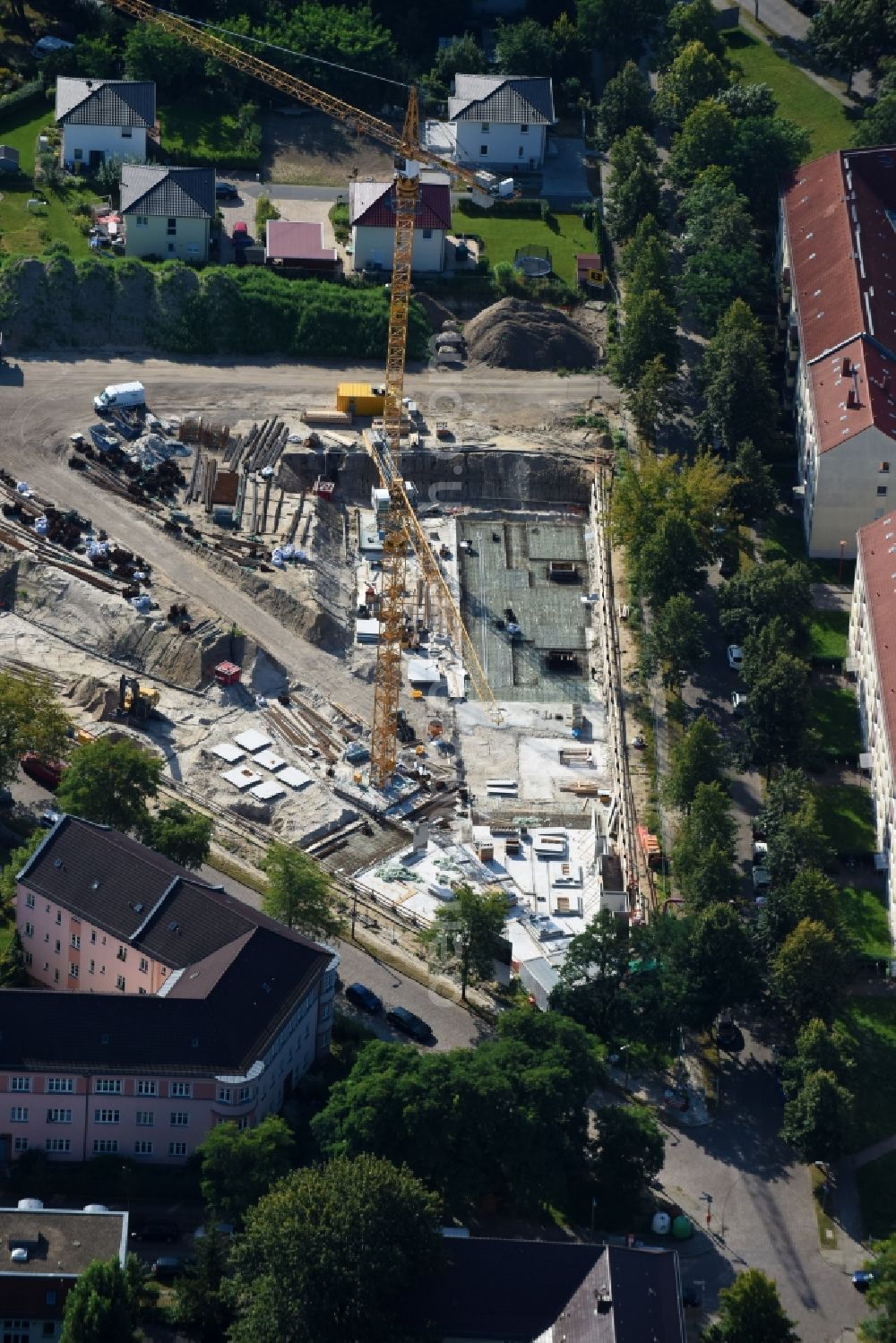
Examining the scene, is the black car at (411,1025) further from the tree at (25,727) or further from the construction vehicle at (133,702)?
the construction vehicle at (133,702)

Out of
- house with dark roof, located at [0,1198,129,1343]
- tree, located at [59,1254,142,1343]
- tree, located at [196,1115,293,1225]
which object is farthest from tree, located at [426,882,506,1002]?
tree, located at [59,1254,142,1343]

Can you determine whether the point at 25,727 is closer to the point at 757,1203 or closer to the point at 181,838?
the point at 181,838

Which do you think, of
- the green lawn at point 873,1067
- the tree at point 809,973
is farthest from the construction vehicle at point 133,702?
the green lawn at point 873,1067

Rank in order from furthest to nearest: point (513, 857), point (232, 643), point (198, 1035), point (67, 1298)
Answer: point (232, 643)
point (513, 857)
point (198, 1035)
point (67, 1298)

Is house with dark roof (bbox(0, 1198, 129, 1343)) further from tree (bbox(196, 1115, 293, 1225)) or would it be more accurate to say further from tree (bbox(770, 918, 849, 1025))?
tree (bbox(770, 918, 849, 1025))

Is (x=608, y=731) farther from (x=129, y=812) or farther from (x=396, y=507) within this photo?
(x=129, y=812)

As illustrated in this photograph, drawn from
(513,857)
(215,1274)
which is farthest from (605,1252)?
(513,857)

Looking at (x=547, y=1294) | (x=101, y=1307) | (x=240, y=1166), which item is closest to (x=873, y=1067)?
(x=547, y=1294)
